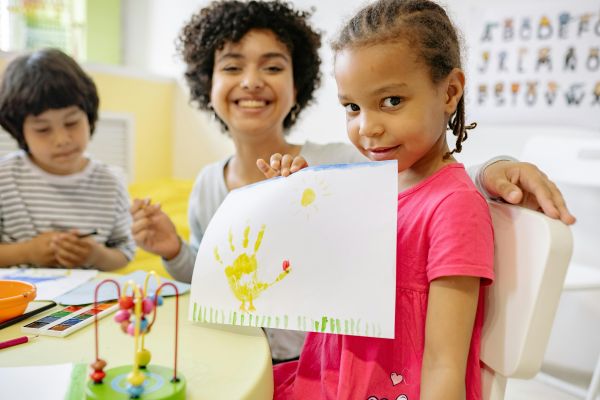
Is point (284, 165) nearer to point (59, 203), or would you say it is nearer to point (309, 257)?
point (309, 257)

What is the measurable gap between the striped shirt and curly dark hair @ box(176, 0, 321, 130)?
1.19ft

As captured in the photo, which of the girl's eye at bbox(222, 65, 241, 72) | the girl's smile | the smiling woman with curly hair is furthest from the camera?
the girl's eye at bbox(222, 65, 241, 72)

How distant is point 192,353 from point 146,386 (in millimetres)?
149

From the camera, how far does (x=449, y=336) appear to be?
0.63m

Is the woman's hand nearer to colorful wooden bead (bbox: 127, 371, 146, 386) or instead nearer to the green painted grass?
the green painted grass

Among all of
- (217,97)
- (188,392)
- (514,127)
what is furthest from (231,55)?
(514,127)

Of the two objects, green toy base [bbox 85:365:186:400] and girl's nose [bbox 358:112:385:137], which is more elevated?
girl's nose [bbox 358:112:385:137]

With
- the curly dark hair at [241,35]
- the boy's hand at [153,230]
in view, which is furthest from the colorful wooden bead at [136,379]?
the curly dark hair at [241,35]

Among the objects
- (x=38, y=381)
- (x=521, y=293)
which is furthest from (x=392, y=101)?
(x=38, y=381)

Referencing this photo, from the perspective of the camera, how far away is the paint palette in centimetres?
71

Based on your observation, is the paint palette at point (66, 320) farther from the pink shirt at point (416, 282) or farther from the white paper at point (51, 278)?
the pink shirt at point (416, 282)

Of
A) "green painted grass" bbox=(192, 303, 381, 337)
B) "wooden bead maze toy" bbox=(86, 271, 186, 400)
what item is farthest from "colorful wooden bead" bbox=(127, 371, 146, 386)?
"green painted grass" bbox=(192, 303, 381, 337)

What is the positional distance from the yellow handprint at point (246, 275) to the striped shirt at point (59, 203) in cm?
84

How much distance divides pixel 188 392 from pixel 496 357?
0.36m
